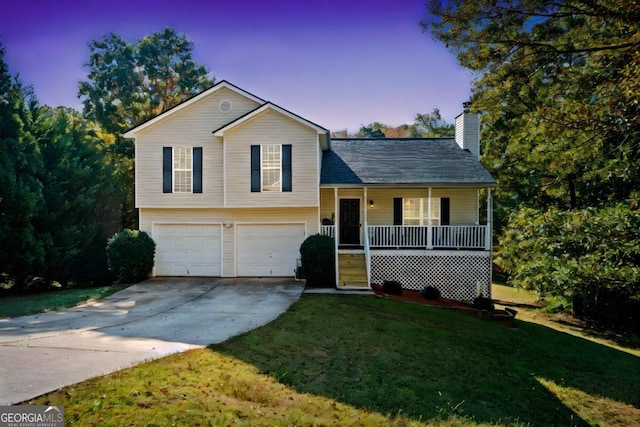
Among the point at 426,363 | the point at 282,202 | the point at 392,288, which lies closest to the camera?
the point at 426,363

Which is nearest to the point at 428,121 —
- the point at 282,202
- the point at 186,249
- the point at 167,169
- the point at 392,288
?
the point at 282,202

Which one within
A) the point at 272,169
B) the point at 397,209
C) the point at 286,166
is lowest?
the point at 397,209

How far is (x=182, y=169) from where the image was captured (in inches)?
616

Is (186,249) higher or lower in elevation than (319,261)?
higher

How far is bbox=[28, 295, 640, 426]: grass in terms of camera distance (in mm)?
4660

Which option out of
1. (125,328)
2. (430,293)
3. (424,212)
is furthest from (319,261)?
(125,328)

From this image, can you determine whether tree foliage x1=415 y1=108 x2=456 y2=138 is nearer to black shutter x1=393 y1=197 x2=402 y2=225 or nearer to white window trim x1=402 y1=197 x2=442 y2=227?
white window trim x1=402 y1=197 x2=442 y2=227

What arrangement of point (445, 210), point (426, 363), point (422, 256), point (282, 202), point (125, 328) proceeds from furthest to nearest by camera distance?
point (445, 210), point (422, 256), point (282, 202), point (125, 328), point (426, 363)

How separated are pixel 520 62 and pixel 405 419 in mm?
9414

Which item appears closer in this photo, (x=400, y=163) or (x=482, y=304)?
(x=482, y=304)

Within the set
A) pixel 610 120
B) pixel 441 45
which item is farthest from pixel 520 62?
pixel 610 120

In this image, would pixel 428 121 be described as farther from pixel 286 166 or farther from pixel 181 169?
pixel 181 169

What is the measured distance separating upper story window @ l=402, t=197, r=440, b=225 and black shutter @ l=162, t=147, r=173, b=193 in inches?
405

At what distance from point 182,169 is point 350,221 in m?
7.68
